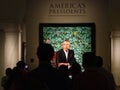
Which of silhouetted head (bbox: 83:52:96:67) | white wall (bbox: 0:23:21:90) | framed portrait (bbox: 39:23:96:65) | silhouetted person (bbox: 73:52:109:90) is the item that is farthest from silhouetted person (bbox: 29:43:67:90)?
framed portrait (bbox: 39:23:96:65)

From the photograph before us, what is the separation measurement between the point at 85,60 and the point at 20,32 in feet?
31.7

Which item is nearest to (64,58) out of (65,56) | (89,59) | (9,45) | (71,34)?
(65,56)

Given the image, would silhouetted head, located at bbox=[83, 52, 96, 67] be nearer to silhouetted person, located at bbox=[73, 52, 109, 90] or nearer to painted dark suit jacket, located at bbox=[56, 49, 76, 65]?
silhouetted person, located at bbox=[73, 52, 109, 90]

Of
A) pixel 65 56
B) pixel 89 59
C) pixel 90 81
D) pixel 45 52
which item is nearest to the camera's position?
pixel 45 52

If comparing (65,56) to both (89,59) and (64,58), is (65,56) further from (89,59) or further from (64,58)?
(89,59)

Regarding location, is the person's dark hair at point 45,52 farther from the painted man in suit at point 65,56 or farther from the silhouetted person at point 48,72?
the painted man in suit at point 65,56

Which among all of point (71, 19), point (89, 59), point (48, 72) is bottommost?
point (48, 72)

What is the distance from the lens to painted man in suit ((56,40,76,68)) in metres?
15.1

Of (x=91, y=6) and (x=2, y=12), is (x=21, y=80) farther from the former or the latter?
(x=91, y=6)

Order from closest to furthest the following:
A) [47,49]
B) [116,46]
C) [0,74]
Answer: [47,49], [0,74], [116,46]

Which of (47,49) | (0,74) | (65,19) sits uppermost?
(65,19)

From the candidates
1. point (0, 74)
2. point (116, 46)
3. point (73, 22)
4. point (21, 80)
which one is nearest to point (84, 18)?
point (73, 22)

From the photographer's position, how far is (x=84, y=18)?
54.1 feet

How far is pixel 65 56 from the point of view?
15258 mm
